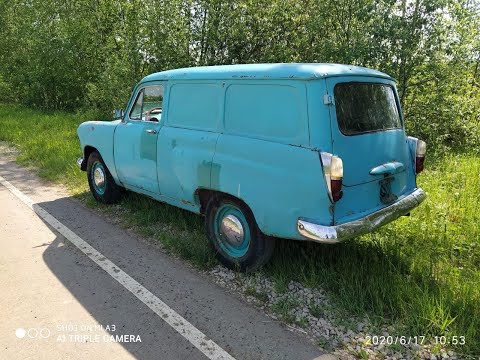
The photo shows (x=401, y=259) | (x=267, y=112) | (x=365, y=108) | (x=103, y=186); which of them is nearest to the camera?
(x=267, y=112)

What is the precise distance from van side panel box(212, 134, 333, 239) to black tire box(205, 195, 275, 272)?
0.65 ft

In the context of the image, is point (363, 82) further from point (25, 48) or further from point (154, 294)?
point (25, 48)

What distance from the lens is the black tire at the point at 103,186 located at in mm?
5707

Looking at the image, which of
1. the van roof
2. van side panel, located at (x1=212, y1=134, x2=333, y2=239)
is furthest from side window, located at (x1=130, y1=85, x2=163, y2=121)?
van side panel, located at (x1=212, y1=134, x2=333, y2=239)

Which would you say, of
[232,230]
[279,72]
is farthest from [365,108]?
[232,230]

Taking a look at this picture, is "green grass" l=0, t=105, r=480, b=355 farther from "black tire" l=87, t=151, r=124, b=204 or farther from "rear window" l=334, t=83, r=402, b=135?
"rear window" l=334, t=83, r=402, b=135

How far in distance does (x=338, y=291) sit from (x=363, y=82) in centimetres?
187

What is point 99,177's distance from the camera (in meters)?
5.86

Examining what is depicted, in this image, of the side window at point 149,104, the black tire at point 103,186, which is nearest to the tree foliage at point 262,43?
the side window at point 149,104

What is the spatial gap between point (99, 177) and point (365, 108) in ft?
13.1

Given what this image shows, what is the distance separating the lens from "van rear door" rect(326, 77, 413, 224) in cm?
325

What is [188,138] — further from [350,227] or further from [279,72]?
[350,227]

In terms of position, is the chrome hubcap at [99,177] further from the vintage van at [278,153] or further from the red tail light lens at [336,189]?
the red tail light lens at [336,189]

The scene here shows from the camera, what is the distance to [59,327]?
10.0 ft
